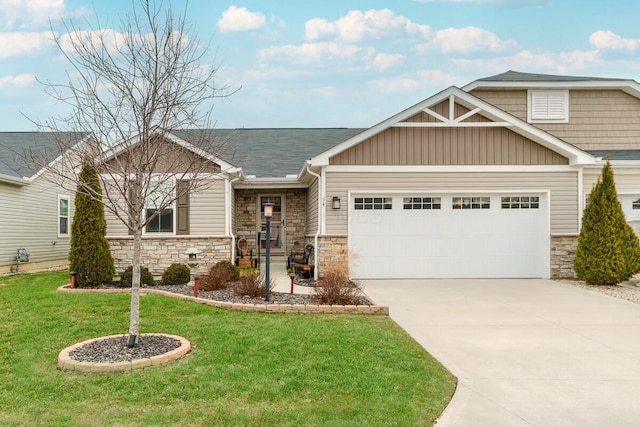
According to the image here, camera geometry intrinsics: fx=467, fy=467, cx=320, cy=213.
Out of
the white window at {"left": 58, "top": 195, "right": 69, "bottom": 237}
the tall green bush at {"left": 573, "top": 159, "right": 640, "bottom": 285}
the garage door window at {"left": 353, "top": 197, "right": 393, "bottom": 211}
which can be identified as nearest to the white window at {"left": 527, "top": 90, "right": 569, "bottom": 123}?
the tall green bush at {"left": 573, "top": 159, "right": 640, "bottom": 285}

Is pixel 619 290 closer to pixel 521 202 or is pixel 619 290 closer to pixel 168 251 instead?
pixel 521 202

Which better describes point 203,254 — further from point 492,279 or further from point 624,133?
point 624,133

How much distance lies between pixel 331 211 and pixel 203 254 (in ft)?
11.3

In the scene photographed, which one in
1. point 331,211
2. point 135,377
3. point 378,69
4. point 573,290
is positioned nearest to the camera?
point 135,377

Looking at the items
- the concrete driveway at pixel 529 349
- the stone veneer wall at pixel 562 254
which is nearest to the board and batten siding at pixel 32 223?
the concrete driveway at pixel 529 349

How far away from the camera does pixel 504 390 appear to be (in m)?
4.23

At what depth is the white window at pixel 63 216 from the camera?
51.2 feet

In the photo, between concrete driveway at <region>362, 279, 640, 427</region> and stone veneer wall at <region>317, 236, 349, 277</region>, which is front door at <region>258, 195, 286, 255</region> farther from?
concrete driveway at <region>362, 279, 640, 427</region>

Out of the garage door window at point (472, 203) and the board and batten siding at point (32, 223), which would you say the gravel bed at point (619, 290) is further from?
the board and batten siding at point (32, 223)

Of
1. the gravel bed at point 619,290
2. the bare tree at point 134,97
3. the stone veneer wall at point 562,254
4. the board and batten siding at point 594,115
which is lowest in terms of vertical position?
the gravel bed at point 619,290

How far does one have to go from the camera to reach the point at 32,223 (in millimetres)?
14141

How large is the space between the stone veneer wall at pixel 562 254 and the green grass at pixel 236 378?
21.9 feet

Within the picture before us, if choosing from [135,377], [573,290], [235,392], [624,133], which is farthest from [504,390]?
[624,133]

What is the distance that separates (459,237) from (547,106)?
5.23 m
